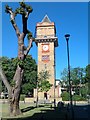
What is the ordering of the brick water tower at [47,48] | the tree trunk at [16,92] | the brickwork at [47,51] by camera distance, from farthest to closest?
the brickwork at [47,51] → the brick water tower at [47,48] → the tree trunk at [16,92]

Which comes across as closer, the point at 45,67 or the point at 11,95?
the point at 11,95

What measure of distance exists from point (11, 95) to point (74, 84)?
85.7 m

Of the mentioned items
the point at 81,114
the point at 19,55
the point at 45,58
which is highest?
the point at 45,58

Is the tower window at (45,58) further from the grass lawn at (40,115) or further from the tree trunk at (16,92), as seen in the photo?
the tree trunk at (16,92)

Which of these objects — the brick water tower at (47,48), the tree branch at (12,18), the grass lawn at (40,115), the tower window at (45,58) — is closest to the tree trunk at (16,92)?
the grass lawn at (40,115)

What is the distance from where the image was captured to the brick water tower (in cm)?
9524

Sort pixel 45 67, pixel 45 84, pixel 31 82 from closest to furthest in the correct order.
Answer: pixel 45 84, pixel 31 82, pixel 45 67

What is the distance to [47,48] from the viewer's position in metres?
99.9

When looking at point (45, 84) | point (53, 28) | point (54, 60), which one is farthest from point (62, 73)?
point (45, 84)

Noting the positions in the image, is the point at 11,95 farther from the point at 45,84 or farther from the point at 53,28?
the point at 53,28

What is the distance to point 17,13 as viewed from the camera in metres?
27.3

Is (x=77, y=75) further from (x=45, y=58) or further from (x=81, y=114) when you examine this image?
(x=81, y=114)

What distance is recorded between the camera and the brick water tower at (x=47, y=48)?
95238mm

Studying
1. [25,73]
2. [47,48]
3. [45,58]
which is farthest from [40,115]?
[47,48]
